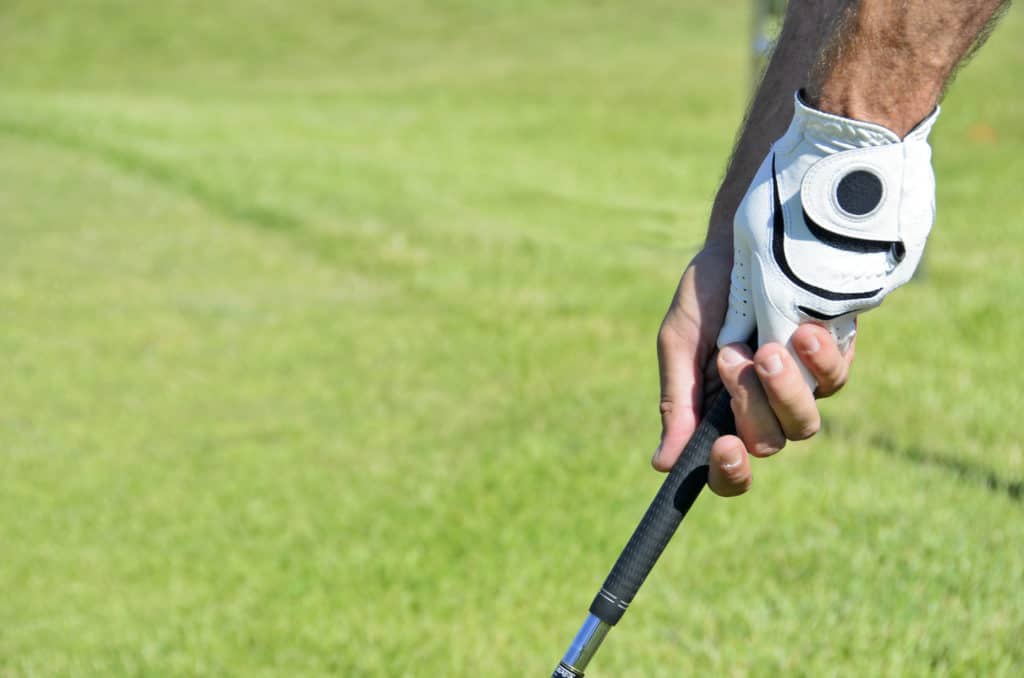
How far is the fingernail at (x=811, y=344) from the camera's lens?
5.28 ft

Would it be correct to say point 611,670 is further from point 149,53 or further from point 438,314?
point 149,53

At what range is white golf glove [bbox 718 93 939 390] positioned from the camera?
1.57 meters

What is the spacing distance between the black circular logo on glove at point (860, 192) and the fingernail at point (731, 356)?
266mm

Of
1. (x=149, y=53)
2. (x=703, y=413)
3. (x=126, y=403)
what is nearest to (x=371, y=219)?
(x=126, y=403)

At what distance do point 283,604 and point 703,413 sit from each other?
1670 millimetres

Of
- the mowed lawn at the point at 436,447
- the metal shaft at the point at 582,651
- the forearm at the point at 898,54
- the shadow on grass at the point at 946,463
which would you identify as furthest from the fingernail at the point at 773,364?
the shadow on grass at the point at 946,463

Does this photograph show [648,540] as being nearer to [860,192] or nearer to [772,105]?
[860,192]

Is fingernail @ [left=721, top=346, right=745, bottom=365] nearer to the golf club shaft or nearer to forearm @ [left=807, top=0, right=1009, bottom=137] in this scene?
the golf club shaft

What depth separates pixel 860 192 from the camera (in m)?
1.57

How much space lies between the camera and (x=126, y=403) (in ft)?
16.4

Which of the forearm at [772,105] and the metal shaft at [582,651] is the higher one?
the forearm at [772,105]

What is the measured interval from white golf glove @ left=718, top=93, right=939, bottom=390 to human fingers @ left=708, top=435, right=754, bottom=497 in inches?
5.8

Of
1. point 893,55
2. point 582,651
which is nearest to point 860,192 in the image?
point 893,55

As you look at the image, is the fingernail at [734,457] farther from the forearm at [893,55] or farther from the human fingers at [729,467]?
the forearm at [893,55]
